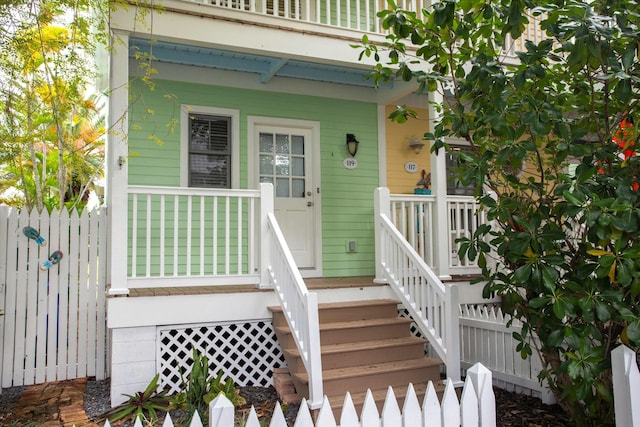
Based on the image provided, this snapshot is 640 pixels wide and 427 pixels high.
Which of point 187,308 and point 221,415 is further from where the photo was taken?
point 187,308

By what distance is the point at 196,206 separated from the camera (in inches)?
252

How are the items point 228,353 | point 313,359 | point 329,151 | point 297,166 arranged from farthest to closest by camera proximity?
1. point 329,151
2. point 297,166
3. point 228,353
4. point 313,359

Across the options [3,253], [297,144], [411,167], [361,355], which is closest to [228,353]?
[361,355]

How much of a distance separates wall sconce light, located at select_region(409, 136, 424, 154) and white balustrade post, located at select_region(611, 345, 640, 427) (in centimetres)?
548

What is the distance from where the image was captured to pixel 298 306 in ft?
13.8

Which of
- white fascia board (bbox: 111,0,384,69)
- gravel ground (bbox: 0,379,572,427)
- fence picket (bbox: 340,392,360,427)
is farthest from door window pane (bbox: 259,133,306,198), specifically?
fence picket (bbox: 340,392,360,427)

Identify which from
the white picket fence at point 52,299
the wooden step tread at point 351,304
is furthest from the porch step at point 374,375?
the white picket fence at point 52,299

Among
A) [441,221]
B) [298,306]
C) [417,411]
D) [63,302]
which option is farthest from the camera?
[441,221]

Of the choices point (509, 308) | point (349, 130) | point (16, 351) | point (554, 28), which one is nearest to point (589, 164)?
point (554, 28)

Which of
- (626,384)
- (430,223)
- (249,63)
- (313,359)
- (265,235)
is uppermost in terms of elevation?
(249,63)

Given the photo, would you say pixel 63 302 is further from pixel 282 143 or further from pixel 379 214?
pixel 379 214

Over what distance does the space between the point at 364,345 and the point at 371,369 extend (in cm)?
28

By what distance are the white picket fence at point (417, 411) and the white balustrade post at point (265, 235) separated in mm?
2917

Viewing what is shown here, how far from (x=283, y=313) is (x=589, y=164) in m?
2.95
